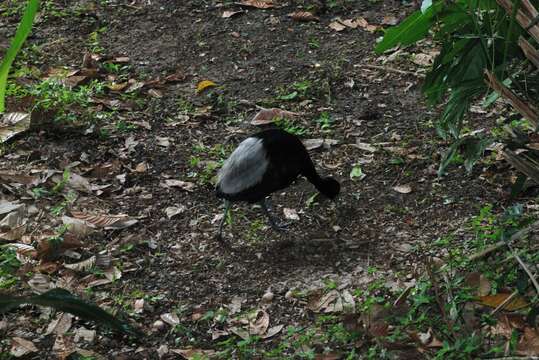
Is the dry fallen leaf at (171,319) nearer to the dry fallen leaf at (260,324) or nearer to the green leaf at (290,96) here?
the dry fallen leaf at (260,324)

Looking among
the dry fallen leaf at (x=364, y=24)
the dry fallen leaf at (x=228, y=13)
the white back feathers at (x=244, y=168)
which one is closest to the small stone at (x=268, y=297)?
the white back feathers at (x=244, y=168)

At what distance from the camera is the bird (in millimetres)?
4688

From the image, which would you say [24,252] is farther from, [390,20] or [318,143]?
[390,20]

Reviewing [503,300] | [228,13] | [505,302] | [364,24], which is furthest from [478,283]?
[228,13]

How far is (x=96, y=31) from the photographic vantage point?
713cm

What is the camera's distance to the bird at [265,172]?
15.4 ft

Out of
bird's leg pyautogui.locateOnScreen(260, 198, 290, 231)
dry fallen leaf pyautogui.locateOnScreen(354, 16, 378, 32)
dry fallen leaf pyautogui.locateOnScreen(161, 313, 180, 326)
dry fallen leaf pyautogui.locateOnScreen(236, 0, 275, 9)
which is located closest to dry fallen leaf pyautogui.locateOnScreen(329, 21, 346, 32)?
dry fallen leaf pyautogui.locateOnScreen(354, 16, 378, 32)

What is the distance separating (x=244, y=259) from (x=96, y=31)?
Answer: 334 cm

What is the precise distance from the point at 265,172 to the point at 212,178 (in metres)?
0.63

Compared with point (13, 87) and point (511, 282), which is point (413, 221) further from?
point (13, 87)

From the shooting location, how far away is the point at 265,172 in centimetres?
473

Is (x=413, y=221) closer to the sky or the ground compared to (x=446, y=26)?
closer to the ground

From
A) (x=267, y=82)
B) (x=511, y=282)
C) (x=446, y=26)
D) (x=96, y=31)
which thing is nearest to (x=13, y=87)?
(x=96, y=31)

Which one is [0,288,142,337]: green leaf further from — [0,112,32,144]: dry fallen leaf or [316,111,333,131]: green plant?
[316,111,333,131]: green plant
